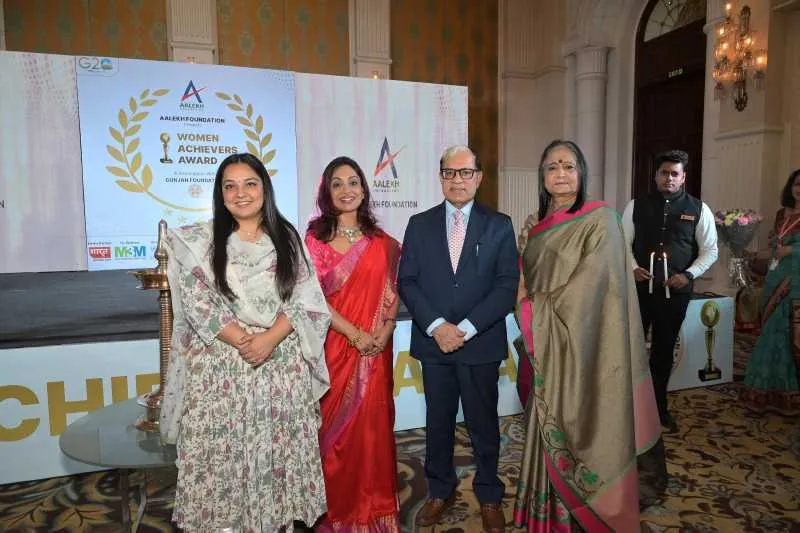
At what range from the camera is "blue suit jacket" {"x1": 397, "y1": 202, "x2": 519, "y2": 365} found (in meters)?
1.75

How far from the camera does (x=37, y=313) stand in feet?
10.2

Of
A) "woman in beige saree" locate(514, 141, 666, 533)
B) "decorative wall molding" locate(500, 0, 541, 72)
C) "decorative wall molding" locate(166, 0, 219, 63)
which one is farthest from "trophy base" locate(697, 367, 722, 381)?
"decorative wall molding" locate(166, 0, 219, 63)

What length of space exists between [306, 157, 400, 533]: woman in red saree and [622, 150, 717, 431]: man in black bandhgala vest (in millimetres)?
1615

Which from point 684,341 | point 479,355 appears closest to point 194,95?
point 479,355

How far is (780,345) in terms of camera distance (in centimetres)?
291

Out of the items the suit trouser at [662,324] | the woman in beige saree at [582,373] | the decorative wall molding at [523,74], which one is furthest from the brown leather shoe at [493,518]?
the decorative wall molding at [523,74]

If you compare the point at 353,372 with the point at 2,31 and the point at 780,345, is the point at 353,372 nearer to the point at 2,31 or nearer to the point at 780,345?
the point at 780,345

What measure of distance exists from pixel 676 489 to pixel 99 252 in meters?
3.85

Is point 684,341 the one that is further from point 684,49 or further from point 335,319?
point 684,49

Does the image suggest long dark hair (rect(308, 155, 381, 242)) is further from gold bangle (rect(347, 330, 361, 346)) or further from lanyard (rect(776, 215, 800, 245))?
lanyard (rect(776, 215, 800, 245))

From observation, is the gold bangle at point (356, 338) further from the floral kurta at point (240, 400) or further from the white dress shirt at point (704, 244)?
the white dress shirt at point (704, 244)

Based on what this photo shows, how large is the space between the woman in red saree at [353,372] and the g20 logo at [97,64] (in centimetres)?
290

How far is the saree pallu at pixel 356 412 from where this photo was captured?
1.75 metres

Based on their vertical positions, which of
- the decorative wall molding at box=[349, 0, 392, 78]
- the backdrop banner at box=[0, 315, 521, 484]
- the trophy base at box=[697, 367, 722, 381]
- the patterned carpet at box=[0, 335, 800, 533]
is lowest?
the patterned carpet at box=[0, 335, 800, 533]
